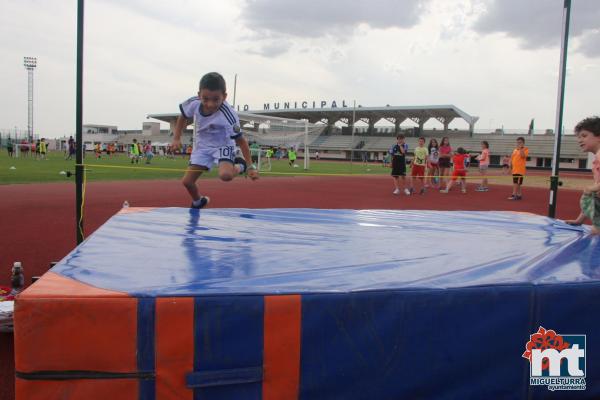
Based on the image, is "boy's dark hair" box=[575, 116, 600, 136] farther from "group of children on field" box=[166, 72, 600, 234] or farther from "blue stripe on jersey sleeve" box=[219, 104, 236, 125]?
"blue stripe on jersey sleeve" box=[219, 104, 236, 125]

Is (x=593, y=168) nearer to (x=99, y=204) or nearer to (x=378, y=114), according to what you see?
(x=99, y=204)

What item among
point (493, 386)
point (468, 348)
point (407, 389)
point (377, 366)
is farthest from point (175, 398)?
point (493, 386)

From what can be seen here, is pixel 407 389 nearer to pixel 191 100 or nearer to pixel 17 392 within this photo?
pixel 17 392

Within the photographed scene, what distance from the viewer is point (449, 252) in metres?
2.46

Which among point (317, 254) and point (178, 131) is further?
point (178, 131)

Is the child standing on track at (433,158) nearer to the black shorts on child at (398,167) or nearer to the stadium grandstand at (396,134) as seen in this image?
the black shorts on child at (398,167)

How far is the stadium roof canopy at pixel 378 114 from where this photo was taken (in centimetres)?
4259

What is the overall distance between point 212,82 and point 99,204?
5274 mm

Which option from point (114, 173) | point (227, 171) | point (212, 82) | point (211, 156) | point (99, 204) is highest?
point (212, 82)

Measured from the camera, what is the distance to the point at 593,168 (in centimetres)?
349

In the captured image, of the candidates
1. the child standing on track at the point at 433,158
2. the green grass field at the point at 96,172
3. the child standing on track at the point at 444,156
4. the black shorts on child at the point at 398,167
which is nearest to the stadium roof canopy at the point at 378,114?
the green grass field at the point at 96,172

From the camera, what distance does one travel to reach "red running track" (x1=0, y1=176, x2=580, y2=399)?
4172 millimetres

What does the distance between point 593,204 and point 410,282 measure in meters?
2.31

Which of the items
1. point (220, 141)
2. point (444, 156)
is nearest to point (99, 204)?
point (220, 141)
